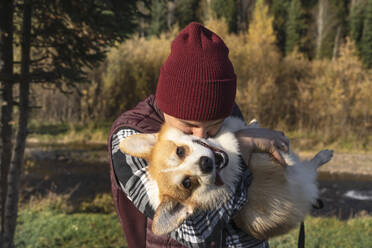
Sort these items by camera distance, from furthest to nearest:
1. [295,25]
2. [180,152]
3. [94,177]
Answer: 1. [295,25]
2. [94,177]
3. [180,152]

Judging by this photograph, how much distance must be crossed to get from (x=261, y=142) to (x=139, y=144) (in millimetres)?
721

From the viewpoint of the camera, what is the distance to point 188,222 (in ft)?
4.45

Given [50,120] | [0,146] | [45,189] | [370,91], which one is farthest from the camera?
[50,120]

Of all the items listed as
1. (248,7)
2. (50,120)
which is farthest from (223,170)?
(50,120)

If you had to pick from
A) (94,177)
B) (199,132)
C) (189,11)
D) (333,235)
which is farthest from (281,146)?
(189,11)

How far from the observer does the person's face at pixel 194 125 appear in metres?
1.61

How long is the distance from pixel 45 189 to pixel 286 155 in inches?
328

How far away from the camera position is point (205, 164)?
1.49m

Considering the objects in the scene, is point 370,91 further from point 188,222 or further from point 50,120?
point 50,120

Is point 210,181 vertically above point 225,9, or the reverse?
point 225,9

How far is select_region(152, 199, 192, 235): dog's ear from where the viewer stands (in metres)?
1.28

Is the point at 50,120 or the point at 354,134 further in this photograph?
the point at 50,120

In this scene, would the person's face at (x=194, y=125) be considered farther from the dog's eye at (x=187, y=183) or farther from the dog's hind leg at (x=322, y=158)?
the dog's hind leg at (x=322, y=158)

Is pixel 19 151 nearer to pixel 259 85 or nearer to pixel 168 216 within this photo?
pixel 168 216
